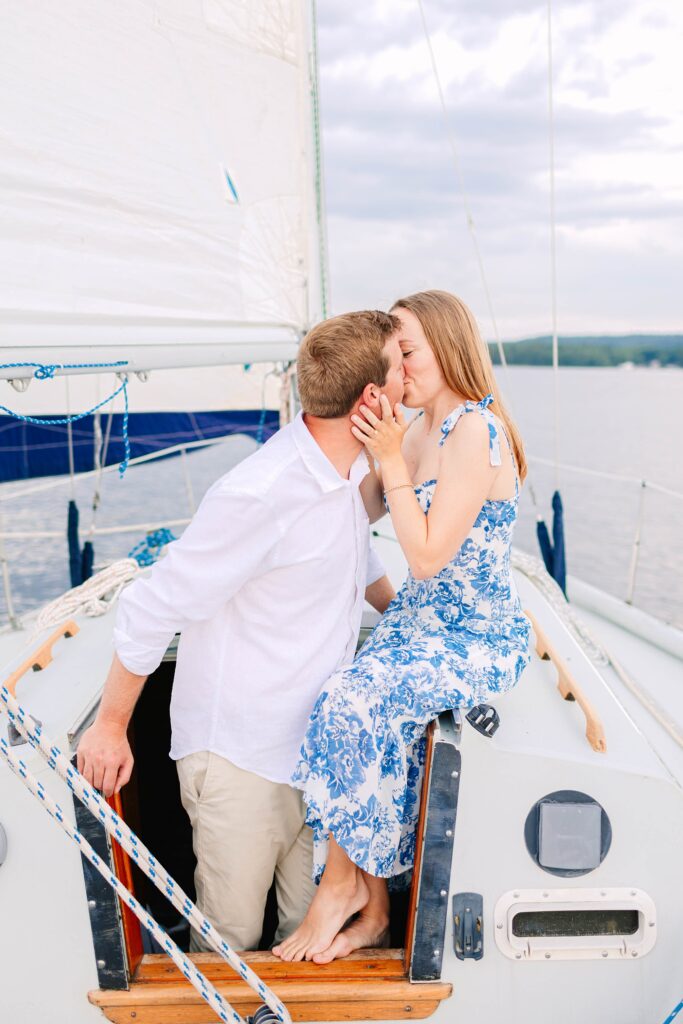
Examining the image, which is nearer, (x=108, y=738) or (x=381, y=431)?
(x=108, y=738)

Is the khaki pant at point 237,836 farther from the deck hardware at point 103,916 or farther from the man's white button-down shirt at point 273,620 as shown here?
the deck hardware at point 103,916

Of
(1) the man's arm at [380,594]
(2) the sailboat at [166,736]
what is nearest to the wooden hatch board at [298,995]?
(2) the sailboat at [166,736]

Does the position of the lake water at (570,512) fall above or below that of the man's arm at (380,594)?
below

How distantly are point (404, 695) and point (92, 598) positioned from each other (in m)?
1.33

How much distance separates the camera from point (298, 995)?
5.44 ft

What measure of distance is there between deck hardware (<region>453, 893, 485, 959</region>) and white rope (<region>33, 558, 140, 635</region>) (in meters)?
1.41

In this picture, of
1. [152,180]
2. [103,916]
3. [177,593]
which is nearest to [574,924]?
[103,916]

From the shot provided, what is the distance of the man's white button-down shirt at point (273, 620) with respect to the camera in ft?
5.34

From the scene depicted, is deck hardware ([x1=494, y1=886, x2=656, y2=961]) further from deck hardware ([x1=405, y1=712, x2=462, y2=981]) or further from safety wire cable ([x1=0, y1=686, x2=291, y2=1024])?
safety wire cable ([x1=0, y1=686, x2=291, y2=1024])

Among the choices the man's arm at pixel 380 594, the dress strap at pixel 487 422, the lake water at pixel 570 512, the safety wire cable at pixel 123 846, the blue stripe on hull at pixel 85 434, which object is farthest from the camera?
the lake water at pixel 570 512

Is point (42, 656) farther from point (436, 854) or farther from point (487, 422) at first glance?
point (487, 422)

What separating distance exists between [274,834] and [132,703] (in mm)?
418

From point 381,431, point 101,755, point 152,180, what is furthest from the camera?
point 152,180

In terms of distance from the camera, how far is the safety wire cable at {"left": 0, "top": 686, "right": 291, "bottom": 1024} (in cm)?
144
